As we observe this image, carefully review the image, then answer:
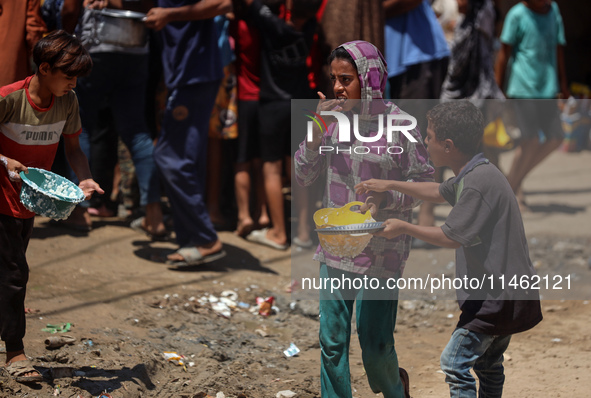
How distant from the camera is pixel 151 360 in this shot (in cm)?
402

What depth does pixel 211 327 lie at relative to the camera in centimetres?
473

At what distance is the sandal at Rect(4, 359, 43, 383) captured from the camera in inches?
137

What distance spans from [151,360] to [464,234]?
1.83 metres

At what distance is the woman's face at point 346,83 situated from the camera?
3.28 meters

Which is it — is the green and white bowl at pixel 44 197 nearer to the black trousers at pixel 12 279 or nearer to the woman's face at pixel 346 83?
the black trousers at pixel 12 279

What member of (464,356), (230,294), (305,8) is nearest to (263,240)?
(230,294)

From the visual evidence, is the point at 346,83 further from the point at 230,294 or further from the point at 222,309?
the point at 230,294

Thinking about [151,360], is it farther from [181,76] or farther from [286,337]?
[181,76]

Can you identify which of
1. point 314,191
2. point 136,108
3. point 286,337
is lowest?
point 286,337

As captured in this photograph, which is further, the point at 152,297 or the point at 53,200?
the point at 152,297

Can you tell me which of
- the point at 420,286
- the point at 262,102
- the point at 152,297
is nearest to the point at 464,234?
the point at 420,286

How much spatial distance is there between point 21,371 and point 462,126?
2240 mm

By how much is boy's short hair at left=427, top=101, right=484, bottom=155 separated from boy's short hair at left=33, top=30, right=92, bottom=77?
5.23 ft

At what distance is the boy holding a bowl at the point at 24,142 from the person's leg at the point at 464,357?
1756 millimetres
